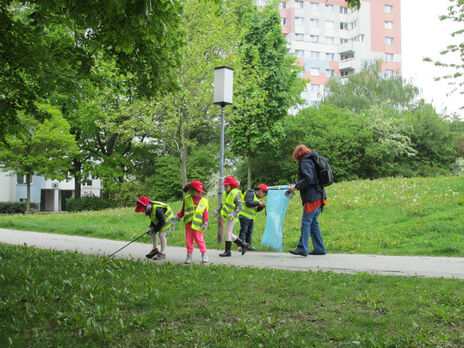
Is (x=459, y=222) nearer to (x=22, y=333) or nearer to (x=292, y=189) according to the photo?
(x=292, y=189)

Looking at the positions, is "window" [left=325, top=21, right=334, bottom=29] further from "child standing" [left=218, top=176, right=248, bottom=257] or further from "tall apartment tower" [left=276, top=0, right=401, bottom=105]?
"child standing" [left=218, top=176, right=248, bottom=257]

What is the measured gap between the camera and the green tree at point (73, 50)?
7.59 m

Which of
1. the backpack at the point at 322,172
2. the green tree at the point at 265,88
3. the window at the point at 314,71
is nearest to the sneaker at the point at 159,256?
the backpack at the point at 322,172

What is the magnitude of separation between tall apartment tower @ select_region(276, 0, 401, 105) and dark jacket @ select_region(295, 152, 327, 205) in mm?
60061

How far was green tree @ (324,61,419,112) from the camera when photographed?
50.2m

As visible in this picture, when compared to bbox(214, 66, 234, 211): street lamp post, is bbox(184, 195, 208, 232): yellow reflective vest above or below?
below

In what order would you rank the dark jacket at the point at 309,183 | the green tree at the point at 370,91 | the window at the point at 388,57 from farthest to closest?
1. the window at the point at 388,57
2. the green tree at the point at 370,91
3. the dark jacket at the point at 309,183

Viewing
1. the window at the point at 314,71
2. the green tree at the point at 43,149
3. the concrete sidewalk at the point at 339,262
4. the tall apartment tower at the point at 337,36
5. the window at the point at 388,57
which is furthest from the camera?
the window at the point at 388,57

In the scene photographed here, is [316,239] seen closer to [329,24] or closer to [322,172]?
[322,172]

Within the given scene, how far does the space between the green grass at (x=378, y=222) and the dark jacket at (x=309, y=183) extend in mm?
1690

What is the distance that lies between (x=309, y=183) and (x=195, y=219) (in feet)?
7.35

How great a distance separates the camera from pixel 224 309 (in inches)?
190

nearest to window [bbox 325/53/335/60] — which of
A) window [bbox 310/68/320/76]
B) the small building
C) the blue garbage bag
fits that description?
window [bbox 310/68/320/76]

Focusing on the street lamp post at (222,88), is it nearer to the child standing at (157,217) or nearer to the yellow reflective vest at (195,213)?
the child standing at (157,217)
